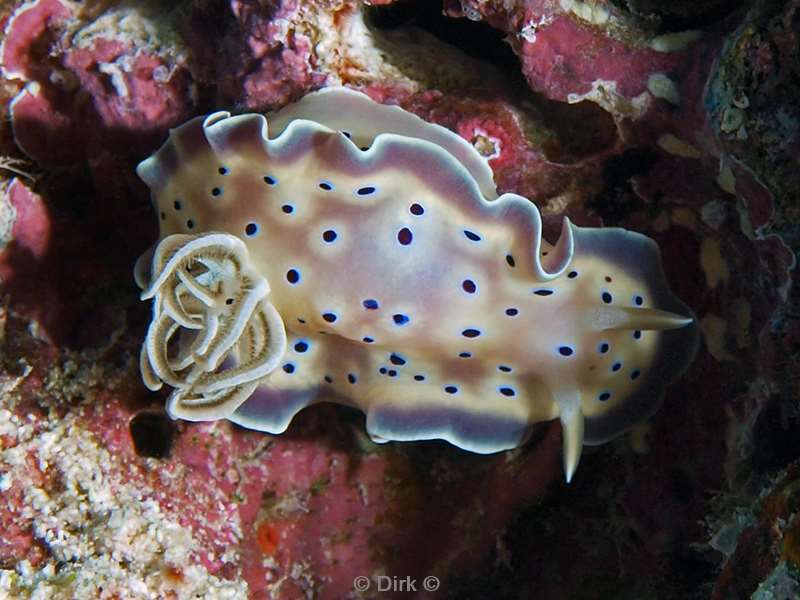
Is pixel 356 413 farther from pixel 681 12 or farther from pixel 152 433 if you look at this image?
pixel 681 12

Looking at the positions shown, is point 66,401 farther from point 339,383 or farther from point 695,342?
point 695,342

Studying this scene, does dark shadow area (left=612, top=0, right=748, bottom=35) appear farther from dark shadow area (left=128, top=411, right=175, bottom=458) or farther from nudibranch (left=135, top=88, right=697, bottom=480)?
dark shadow area (left=128, top=411, right=175, bottom=458)

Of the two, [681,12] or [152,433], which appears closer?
[681,12]

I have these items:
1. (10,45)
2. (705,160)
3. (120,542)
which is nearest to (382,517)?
(120,542)

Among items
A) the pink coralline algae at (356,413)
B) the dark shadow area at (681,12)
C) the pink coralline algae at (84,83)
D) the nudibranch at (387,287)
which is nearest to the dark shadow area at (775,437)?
the pink coralline algae at (356,413)

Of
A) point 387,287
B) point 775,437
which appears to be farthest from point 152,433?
point 775,437

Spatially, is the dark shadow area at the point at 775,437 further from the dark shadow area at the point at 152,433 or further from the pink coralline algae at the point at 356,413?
the dark shadow area at the point at 152,433
